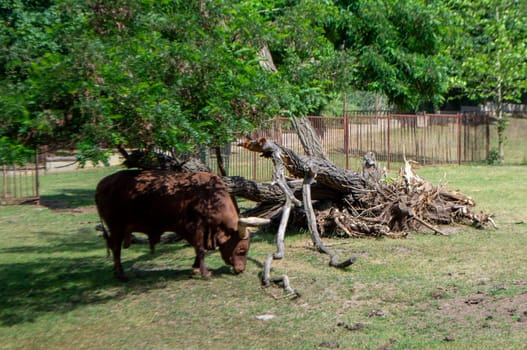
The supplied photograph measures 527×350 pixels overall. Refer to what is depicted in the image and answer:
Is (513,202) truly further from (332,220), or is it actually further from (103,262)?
(103,262)

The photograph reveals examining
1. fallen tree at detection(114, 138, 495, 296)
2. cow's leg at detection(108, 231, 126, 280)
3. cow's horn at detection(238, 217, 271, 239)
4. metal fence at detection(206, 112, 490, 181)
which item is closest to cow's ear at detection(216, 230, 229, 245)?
cow's horn at detection(238, 217, 271, 239)

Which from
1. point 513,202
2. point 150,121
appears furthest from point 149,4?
point 513,202

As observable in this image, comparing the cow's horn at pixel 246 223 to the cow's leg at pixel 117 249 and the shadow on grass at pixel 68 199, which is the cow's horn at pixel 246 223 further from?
the shadow on grass at pixel 68 199

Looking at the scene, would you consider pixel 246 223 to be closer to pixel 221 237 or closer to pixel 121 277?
pixel 221 237

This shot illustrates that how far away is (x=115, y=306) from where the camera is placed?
28.5ft

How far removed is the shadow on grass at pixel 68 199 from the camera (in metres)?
18.7

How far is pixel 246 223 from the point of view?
943 cm

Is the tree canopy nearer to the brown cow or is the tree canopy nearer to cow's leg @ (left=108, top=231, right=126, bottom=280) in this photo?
the brown cow

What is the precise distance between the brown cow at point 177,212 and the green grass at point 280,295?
0.50 m

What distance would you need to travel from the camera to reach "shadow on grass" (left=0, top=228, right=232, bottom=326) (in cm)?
892

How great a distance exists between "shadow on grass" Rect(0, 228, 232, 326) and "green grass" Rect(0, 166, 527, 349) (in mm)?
18

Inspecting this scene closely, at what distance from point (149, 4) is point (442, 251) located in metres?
5.75

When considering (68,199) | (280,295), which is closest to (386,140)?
(68,199)

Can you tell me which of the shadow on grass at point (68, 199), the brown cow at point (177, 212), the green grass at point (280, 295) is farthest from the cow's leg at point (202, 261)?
the shadow on grass at point (68, 199)
